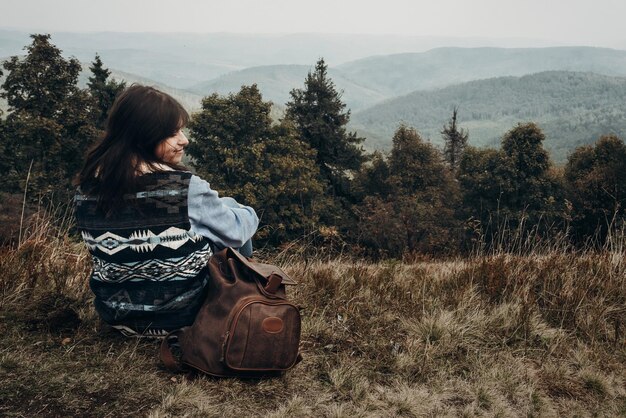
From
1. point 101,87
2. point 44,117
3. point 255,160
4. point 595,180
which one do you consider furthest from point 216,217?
point 101,87

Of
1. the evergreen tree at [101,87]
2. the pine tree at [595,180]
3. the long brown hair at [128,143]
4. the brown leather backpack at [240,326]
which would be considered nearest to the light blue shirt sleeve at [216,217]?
the brown leather backpack at [240,326]

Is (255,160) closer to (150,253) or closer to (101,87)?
(101,87)

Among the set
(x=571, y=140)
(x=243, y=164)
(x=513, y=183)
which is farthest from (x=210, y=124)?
(x=571, y=140)

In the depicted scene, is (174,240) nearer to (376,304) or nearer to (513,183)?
(376,304)

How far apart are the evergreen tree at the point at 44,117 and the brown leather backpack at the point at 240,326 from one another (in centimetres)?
2224

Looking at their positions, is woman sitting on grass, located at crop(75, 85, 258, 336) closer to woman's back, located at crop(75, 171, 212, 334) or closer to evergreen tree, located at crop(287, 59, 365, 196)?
woman's back, located at crop(75, 171, 212, 334)

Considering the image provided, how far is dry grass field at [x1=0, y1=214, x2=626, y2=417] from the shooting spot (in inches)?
107

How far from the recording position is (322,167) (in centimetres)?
3294

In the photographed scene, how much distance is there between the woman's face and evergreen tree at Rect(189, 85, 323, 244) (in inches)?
873

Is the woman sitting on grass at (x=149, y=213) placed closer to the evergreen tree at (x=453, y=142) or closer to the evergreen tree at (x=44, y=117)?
the evergreen tree at (x=44, y=117)

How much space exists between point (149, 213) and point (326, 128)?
30456 millimetres

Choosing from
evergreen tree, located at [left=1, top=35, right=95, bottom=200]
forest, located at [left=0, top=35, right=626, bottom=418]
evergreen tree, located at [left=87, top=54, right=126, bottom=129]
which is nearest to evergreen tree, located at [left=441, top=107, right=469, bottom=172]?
evergreen tree, located at [left=87, top=54, right=126, bottom=129]

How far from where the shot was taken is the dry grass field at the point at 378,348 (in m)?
2.72

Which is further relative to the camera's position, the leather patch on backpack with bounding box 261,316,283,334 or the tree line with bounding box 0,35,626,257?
the tree line with bounding box 0,35,626,257
